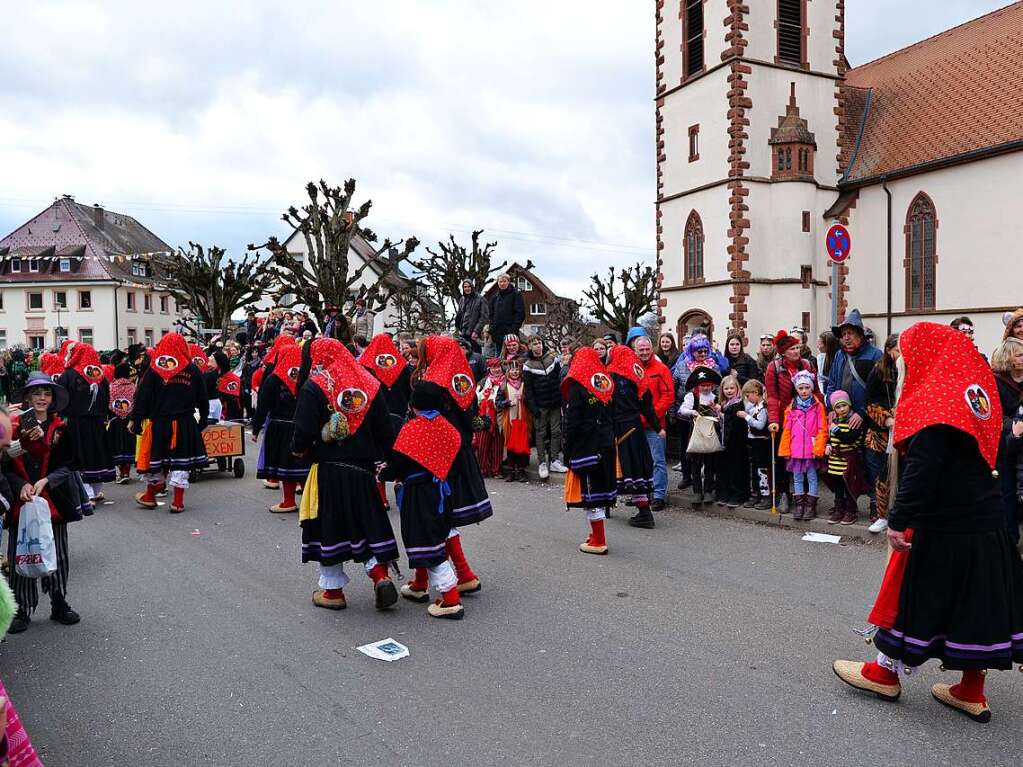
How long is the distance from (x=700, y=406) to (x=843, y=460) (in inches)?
70.5

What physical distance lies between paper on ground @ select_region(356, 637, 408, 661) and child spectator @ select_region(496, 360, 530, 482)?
662 centimetres

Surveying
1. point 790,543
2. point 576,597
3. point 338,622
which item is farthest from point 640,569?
point 338,622

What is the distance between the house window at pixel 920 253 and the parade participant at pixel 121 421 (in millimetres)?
25007

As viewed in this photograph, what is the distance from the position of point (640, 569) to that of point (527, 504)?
3277mm

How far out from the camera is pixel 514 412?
12.0 m

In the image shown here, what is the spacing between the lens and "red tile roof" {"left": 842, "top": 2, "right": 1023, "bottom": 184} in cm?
2734

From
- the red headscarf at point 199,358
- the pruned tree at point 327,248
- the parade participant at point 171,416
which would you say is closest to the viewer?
the parade participant at point 171,416

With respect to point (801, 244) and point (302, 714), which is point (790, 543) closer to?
point (302, 714)

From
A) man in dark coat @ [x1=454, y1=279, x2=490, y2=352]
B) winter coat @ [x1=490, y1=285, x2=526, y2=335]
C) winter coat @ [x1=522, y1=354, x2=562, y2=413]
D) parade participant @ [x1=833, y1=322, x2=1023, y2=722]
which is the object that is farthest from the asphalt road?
man in dark coat @ [x1=454, y1=279, x2=490, y2=352]

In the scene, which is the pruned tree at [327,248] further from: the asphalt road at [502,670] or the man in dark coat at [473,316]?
the asphalt road at [502,670]

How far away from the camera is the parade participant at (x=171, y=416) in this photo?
33.2 feet

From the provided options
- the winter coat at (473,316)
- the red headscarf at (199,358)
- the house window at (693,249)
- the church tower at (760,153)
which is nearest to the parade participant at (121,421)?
the red headscarf at (199,358)

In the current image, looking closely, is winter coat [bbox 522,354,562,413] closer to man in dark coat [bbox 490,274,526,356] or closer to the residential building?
man in dark coat [bbox 490,274,526,356]

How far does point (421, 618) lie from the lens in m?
6.02
